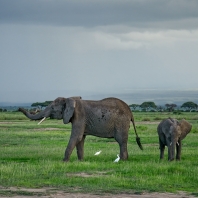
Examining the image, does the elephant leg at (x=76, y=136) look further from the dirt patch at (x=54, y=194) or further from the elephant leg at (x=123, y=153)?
the dirt patch at (x=54, y=194)

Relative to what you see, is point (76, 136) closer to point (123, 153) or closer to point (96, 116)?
point (96, 116)

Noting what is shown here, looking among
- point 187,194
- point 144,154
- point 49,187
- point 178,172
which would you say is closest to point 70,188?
point 49,187

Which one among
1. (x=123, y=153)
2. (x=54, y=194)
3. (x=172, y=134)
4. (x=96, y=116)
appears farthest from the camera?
(x=96, y=116)

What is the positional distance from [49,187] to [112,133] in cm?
684

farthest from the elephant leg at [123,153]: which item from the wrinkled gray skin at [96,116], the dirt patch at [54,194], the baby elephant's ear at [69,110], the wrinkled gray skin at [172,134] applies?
the dirt patch at [54,194]

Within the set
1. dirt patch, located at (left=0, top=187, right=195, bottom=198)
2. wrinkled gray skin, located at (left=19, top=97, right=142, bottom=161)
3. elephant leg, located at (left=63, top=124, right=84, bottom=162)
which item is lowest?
dirt patch, located at (left=0, top=187, right=195, bottom=198)

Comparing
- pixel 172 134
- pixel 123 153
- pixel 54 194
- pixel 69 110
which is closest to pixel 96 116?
pixel 69 110

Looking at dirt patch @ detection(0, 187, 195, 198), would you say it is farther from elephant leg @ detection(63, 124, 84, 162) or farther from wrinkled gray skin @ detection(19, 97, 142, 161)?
wrinkled gray skin @ detection(19, 97, 142, 161)

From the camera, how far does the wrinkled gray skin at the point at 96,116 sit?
59.6ft

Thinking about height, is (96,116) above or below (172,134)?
above

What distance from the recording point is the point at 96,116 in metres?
18.3

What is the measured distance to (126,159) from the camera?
18.0 meters

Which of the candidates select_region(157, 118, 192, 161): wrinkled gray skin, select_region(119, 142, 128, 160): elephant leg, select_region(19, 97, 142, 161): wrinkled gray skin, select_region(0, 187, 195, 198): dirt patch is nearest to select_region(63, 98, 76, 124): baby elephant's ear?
select_region(19, 97, 142, 161): wrinkled gray skin

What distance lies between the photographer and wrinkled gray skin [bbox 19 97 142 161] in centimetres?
1817
